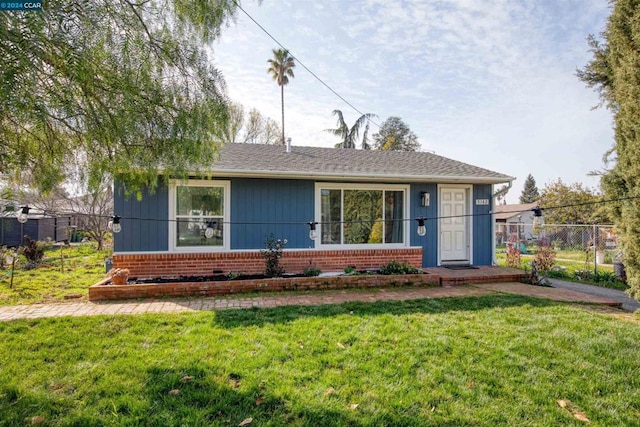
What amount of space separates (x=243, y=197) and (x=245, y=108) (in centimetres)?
1832

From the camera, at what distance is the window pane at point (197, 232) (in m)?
7.80

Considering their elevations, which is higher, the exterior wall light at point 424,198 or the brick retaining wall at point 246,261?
the exterior wall light at point 424,198

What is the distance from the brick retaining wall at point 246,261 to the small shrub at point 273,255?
24cm

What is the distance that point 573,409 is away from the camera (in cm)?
279

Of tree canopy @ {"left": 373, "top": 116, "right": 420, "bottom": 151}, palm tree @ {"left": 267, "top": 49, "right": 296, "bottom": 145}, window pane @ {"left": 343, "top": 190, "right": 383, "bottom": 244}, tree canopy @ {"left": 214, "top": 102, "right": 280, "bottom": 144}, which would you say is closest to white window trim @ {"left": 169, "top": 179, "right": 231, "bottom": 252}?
window pane @ {"left": 343, "top": 190, "right": 383, "bottom": 244}

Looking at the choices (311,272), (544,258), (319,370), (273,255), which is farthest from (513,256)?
(319,370)

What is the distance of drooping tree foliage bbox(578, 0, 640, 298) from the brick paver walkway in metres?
1.55

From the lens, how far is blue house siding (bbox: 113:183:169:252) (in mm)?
7383

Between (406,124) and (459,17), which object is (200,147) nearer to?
(459,17)

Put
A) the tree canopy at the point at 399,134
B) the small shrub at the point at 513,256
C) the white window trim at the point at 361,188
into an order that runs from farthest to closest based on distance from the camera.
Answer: the tree canopy at the point at 399,134 < the small shrub at the point at 513,256 < the white window trim at the point at 361,188

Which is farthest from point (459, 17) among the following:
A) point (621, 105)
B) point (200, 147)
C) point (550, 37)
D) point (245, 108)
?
point (245, 108)

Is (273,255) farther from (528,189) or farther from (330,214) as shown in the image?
(528,189)

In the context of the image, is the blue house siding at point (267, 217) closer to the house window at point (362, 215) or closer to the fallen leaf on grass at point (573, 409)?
the house window at point (362, 215)

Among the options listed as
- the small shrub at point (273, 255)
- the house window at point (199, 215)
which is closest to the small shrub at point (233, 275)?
the small shrub at point (273, 255)
